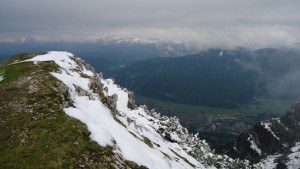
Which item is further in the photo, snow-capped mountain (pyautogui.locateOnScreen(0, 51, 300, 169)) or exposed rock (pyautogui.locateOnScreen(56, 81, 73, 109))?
exposed rock (pyautogui.locateOnScreen(56, 81, 73, 109))

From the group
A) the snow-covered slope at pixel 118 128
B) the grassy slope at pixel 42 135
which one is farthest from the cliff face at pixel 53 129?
→ the snow-covered slope at pixel 118 128

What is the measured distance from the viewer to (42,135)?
135 feet

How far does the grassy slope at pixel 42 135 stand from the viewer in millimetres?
36781

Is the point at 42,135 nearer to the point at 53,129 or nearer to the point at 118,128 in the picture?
the point at 53,129

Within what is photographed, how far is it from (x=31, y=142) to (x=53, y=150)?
3.63 m

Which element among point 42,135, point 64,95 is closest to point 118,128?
point 64,95

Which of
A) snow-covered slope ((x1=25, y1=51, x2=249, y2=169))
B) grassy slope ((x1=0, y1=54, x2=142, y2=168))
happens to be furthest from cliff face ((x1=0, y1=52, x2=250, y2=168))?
snow-covered slope ((x1=25, y1=51, x2=249, y2=169))

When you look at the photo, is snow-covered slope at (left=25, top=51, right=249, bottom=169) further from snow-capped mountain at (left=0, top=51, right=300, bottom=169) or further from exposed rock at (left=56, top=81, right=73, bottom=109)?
exposed rock at (left=56, top=81, right=73, bottom=109)

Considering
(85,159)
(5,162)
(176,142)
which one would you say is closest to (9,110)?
(5,162)

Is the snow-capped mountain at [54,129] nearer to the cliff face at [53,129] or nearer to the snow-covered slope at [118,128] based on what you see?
the cliff face at [53,129]

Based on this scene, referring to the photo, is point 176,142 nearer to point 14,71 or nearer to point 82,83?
point 82,83

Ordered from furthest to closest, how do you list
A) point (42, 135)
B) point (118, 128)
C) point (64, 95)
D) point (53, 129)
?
point (118, 128)
point (64, 95)
point (53, 129)
point (42, 135)

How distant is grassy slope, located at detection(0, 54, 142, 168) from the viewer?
121ft

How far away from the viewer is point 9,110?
4991cm
